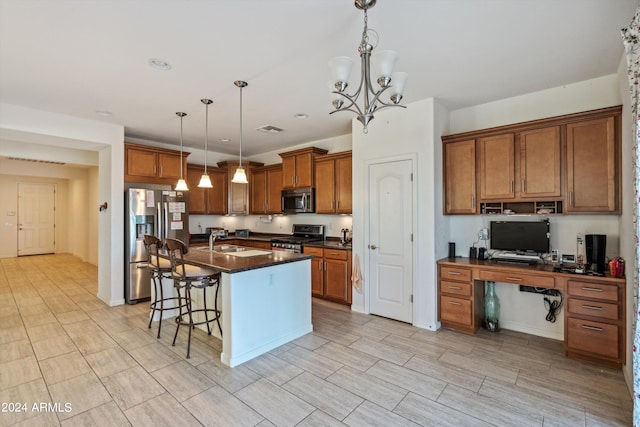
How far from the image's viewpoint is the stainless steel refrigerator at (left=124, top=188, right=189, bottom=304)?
4730 mm

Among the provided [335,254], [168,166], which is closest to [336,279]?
[335,254]

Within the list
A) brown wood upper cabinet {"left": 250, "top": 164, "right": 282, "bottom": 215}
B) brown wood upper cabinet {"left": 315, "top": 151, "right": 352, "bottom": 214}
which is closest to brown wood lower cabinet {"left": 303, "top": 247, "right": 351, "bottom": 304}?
brown wood upper cabinet {"left": 315, "top": 151, "right": 352, "bottom": 214}

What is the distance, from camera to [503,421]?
6.82 ft

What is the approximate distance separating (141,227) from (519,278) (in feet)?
16.8

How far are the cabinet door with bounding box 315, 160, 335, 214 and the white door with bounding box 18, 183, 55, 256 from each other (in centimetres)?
956

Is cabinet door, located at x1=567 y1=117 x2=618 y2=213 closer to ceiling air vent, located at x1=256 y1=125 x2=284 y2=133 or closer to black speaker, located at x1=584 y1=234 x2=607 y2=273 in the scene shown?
black speaker, located at x1=584 y1=234 x2=607 y2=273

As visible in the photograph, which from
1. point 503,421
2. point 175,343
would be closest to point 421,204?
point 503,421

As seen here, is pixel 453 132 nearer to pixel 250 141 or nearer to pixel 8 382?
pixel 250 141

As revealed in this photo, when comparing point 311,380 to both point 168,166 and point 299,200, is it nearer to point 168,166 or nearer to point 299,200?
point 299,200

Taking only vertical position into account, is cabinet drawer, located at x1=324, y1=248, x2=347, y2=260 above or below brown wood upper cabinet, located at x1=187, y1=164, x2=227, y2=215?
below

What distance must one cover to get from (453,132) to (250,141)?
3478mm

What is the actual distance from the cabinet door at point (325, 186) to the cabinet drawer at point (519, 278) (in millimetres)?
2441

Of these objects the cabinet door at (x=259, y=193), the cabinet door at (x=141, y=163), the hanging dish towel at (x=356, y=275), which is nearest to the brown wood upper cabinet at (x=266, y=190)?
the cabinet door at (x=259, y=193)

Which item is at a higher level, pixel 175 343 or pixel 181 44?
pixel 181 44
